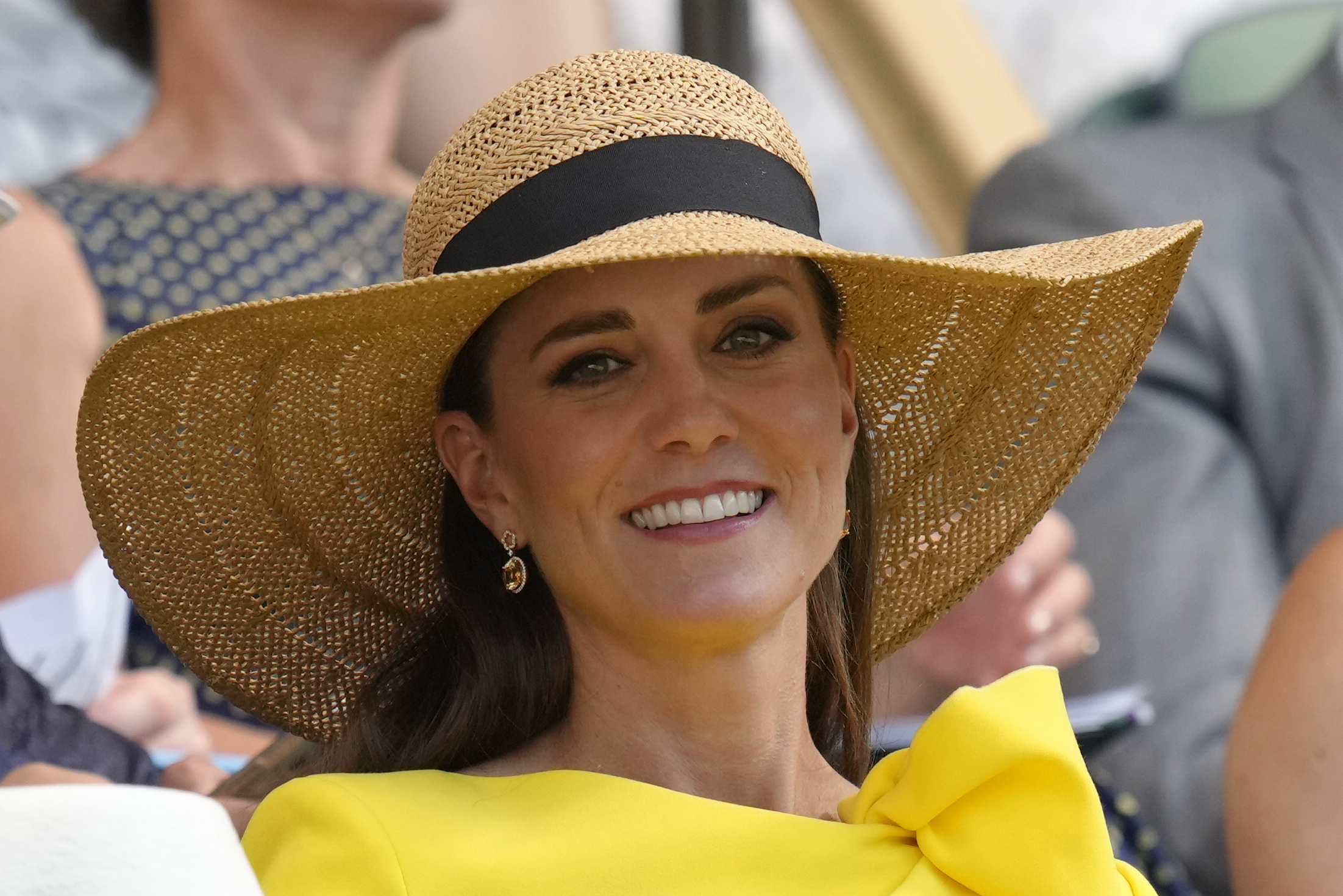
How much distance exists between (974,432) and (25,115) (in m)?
1.88

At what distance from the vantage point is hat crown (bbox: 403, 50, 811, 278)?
1516mm

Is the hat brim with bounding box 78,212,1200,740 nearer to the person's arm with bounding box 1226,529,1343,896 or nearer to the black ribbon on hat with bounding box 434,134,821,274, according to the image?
the black ribbon on hat with bounding box 434,134,821,274

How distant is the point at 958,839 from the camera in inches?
59.8

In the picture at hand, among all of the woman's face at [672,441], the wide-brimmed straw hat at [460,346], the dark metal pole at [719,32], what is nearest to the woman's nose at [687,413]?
the woman's face at [672,441]

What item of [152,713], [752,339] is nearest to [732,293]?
[752,339]

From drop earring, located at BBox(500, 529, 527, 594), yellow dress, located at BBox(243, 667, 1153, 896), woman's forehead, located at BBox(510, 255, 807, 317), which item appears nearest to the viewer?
yellow dress, located at BBox(243, 667, 1153, 896)

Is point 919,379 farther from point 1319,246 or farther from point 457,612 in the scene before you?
point 1319,246

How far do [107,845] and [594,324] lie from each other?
724 millimetres

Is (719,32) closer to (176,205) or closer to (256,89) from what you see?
(256,89)

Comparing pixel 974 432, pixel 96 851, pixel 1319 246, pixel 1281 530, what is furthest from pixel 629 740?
pixel 1319 246

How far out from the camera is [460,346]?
64.3 inches

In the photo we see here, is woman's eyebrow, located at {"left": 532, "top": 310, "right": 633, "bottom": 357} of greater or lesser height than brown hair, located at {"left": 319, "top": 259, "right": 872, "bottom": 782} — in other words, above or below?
above

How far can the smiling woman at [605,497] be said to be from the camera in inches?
58.4

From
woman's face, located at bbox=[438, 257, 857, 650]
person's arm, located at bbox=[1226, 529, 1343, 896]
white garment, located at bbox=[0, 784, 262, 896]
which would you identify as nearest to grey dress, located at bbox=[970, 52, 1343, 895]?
person's arm, located at bbox=[1226, 529, 1343, 896]
